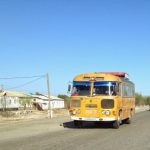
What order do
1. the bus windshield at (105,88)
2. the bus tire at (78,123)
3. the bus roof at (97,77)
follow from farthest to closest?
the bus tire at (78,123)
the bus roof at (97,77)
the bus windshield at (105,88)

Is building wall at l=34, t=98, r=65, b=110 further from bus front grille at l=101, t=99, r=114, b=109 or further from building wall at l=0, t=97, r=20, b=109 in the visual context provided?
bus front grille at l=101, t=99, r=114, b=109

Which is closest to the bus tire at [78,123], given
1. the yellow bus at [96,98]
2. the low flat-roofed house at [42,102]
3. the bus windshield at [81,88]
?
the yellow bus at [96,98]

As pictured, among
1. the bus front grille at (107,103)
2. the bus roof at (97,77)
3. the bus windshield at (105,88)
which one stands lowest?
the bus front grille at (107,103)

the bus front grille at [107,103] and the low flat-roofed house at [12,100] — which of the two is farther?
the low flat-roofed house at [12,100]

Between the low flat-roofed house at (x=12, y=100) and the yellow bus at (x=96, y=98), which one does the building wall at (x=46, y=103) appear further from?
the yellow bus at (x=96, y=98)

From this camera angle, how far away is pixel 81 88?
76.9 feet

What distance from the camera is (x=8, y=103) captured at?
81.6 m

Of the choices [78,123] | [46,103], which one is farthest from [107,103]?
[46,103]

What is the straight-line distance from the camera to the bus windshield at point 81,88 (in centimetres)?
2322

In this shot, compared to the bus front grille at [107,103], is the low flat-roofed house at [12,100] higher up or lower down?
higher up

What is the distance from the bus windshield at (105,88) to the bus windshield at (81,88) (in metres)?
0.39

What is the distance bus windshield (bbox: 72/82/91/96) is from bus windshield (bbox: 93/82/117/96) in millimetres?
391

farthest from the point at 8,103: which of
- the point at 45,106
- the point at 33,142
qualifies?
the point at 33,142

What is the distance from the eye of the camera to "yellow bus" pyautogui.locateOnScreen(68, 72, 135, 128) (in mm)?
22703
